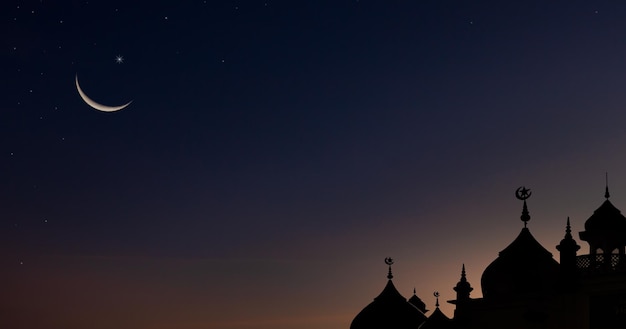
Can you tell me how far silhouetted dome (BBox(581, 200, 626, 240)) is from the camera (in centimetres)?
3070

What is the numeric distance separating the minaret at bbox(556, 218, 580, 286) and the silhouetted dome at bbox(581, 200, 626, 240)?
2.50 m

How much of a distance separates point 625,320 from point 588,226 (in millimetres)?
5239

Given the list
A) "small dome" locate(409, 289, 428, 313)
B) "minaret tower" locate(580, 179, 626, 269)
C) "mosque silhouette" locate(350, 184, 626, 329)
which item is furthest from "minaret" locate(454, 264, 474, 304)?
"small dome" locate(409, 289, 428, 313)

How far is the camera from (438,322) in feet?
115

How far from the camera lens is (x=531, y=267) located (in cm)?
3319

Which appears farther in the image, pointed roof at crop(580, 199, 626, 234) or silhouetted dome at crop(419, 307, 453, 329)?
silhouetted dome at crop(419, 307, 453, 329)

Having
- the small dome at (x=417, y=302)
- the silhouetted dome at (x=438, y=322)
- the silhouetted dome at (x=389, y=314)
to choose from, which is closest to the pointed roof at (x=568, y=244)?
the silhouetted dome at (x=438, y=322)

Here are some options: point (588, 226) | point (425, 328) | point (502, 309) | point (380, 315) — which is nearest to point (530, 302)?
point (502, 309)

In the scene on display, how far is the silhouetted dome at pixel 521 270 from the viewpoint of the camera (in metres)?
32.7

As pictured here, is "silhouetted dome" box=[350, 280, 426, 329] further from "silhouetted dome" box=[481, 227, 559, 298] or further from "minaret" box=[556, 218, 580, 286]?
"minaret" box=[556, 218, 580, 286]

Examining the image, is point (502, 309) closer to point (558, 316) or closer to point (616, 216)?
point (558, 316)

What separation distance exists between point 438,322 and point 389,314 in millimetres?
7415

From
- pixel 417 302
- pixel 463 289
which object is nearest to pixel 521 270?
pixel 463 289

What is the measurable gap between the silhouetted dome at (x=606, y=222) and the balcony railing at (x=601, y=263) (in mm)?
2781
